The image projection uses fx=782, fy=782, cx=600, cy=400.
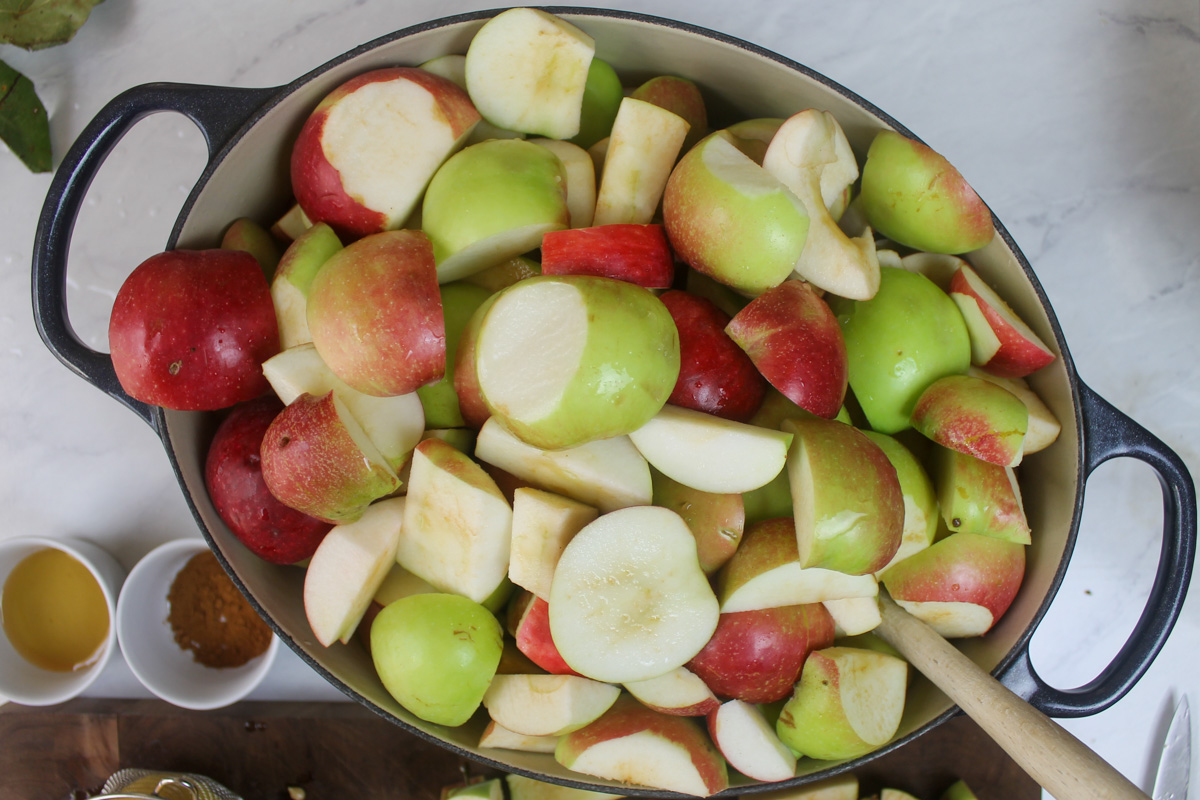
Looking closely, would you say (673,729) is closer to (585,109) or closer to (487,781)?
(487,781)

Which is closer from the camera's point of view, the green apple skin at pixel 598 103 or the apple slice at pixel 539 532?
the apple slice at pixel 539 532

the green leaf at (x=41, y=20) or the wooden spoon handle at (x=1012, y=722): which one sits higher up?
the green leaf at (x=41, y=20)

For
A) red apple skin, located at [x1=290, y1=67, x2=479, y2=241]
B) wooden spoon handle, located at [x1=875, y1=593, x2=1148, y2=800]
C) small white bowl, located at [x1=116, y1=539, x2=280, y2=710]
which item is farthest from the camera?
small white bowl, located at [x1=116, y1=539, x2=280, y2=710]

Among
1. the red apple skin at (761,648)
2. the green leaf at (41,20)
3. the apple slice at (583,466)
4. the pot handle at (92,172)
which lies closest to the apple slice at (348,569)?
the apple slice at (583,466)

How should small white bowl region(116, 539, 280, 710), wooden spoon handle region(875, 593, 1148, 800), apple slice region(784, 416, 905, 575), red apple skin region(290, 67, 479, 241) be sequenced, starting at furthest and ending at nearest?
small white bowl region(116, 539, 280, 710), red apple skin region(290, 67, 479, 241), apple slice region(784, 416, 905, 575), wooden spoon handle region(875, 593, 1148, 800)

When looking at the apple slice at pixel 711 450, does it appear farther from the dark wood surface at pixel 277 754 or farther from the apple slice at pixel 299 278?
the dark wood surface at pixel 277 754

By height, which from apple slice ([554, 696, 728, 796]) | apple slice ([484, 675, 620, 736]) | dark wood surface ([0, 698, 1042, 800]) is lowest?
dark wood surface ([0, 698, 1042, 800])

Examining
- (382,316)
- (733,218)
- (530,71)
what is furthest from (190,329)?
(733,218)

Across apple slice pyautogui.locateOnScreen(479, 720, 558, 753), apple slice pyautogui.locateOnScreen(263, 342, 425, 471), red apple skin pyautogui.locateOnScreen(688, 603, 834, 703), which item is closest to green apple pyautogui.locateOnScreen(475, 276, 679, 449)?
apple slice pyautogui.locateOnScreen(263, 342, 425, 471)

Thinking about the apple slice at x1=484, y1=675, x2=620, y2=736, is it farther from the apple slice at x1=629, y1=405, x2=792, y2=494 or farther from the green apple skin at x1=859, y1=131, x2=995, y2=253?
the green apple skin at x1=859, y1=131, x2=995, y2=253
